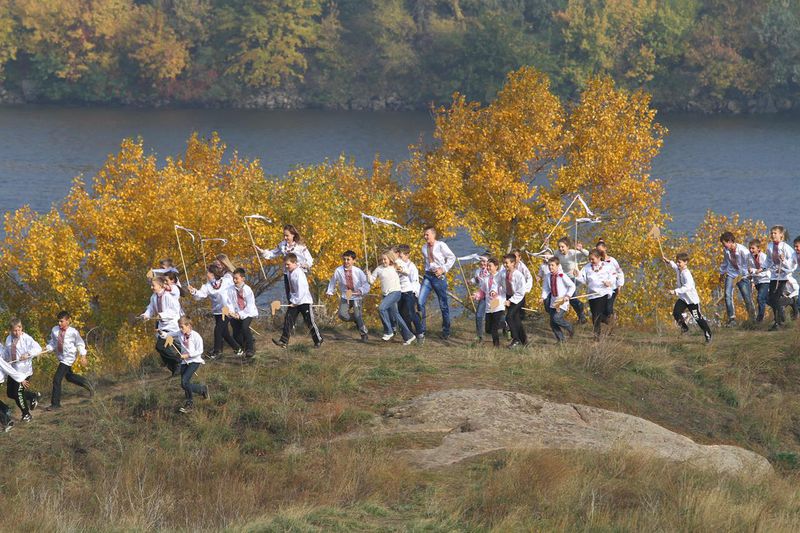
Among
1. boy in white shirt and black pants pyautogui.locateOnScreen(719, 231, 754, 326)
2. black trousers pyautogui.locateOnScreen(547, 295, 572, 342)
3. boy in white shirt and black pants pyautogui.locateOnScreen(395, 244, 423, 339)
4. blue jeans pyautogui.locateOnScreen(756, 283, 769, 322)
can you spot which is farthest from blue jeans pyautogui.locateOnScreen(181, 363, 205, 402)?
blue jeans pyautogui.locateOnScreen(756, 283, 769, 322)

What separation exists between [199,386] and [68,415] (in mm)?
2143

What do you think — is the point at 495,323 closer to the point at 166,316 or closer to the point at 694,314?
the point at 694,314

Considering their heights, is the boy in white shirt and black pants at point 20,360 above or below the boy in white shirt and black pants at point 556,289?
below

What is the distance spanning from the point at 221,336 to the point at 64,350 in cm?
248

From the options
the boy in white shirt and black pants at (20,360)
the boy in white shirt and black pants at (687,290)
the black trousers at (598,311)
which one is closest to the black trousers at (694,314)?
the boy in white shirt and black pants at (687,290)

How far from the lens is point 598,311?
22.5 metres

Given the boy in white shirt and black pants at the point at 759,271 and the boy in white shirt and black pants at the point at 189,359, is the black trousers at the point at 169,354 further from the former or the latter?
the boy in white shirt and black pants at the point at 759,271

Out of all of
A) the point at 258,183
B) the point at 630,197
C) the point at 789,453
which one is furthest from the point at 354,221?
the point at 789,453

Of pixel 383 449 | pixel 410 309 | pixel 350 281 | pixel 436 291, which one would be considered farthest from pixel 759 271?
pixel 383 449

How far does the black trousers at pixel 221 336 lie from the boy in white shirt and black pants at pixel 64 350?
2.10 metres

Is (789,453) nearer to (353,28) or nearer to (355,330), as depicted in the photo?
(355,330)

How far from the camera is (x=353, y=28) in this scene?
12825cm

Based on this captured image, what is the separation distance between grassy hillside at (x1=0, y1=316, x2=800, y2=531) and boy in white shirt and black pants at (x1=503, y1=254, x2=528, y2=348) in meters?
0.54

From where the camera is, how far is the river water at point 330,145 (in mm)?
72500
